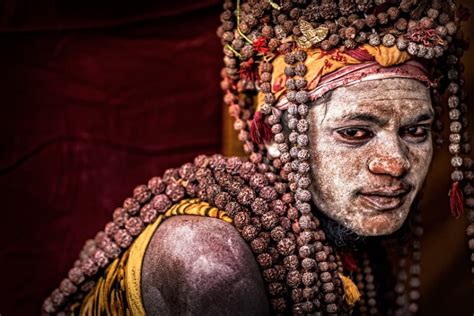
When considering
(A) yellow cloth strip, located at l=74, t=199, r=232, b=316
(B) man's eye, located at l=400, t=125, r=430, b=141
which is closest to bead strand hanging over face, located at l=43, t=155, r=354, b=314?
(A) yellow cloth strip, located at l=74, t=199, r=232, b=316

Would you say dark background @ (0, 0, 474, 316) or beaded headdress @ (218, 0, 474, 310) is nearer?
beaded headdress @ (218, 0, 474, 310)

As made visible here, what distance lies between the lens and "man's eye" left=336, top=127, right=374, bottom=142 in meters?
2.06

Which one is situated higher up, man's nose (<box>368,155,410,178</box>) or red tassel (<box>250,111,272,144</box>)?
red tassel (<box>250,111,272,144</box>)

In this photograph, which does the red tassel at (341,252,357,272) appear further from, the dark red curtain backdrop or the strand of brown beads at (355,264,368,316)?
the dark red curtain backdrop

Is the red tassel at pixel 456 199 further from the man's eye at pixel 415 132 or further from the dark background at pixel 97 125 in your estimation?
the dark background at pixel 97 125

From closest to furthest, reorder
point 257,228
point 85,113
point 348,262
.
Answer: point 257,228 < point 348,262 < point 85,113

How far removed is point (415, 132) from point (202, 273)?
2.69ft

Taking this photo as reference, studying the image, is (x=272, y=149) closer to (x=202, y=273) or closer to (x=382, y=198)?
(x=382, y=198)

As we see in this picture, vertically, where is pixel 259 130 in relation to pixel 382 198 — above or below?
above

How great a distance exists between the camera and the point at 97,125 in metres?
2.87

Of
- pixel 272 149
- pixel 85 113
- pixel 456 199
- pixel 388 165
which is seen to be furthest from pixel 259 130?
pixel 85 113

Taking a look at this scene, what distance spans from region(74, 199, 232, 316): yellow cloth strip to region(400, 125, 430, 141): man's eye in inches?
24.2

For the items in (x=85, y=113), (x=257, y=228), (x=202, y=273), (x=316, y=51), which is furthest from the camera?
(x=85, y=113)

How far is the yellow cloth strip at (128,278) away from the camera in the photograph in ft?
6.57
